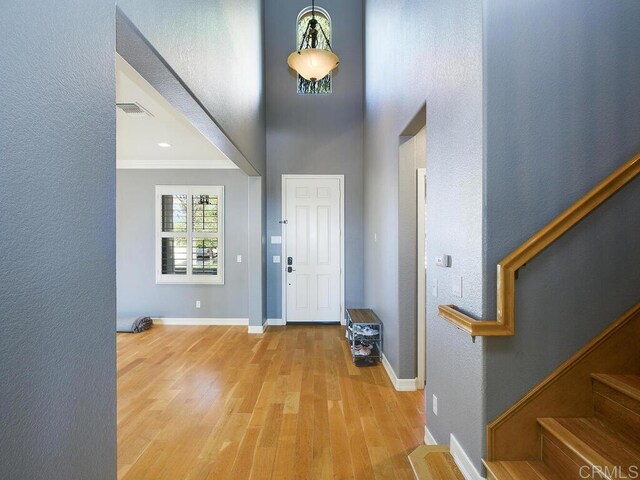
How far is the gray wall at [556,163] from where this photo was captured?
1.60 meters

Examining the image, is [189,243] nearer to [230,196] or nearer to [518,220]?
[230,196]

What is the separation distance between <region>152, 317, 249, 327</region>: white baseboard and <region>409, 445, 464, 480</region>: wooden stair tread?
410 centimetres

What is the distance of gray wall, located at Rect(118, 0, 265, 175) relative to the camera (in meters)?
1.68

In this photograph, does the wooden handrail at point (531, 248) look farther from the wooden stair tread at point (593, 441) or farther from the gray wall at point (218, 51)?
the gray wall at point (218, 51)

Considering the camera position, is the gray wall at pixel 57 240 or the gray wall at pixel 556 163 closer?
the gray wall at pixel 57 240

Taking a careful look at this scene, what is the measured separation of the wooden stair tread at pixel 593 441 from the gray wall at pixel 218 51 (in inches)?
98.6

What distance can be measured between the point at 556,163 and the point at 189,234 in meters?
5.19

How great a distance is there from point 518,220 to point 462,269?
0.38 metres

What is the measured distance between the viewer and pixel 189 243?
5.66 metres

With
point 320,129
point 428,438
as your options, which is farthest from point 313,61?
point 428,438

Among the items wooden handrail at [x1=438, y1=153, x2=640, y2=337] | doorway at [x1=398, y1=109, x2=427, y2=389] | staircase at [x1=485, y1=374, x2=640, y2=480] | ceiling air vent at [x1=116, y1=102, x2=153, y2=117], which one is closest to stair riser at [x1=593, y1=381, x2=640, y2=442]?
A: staircase at [x1=485, y1=374, x2=640, y2=480]

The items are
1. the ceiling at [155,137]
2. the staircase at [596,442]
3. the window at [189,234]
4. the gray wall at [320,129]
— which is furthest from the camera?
the window at [189,234]

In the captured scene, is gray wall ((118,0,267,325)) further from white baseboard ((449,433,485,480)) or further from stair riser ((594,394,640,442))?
stair riser ((594,394,640,442))

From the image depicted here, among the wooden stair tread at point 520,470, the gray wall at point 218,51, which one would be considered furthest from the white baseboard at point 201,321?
the wooden stair tread at point 520,470
